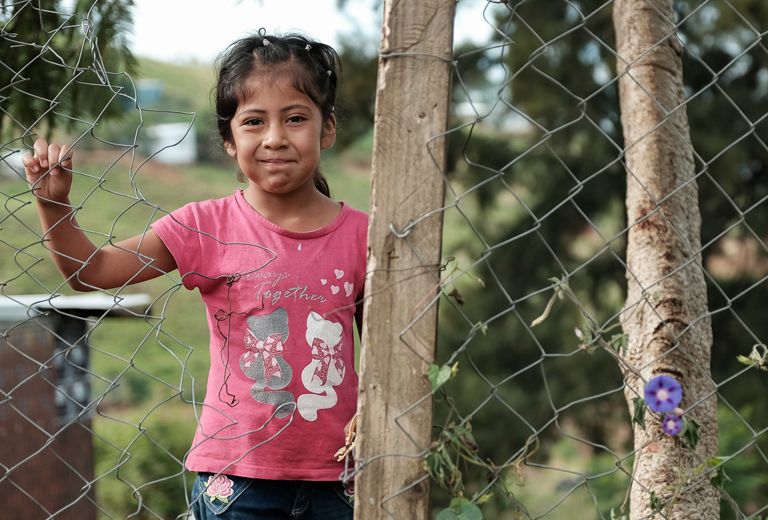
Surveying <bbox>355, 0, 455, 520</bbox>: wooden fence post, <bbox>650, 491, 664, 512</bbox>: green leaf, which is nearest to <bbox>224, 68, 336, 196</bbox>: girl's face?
<bbox>355, 0, 455, 520</bbox>: wooden fence post

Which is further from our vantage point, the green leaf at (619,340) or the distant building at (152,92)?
the distant building at (152,92)

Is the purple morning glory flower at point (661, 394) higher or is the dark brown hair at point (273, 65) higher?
the dark brown hair at point (273, 65)

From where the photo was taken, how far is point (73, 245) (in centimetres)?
171

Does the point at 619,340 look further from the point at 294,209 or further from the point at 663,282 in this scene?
the point at 294,209

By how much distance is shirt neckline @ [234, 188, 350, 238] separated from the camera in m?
1.81

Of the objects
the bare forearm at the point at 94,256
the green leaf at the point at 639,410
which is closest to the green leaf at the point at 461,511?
the green leaf at the point at 639,410

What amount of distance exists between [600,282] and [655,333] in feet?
13.8

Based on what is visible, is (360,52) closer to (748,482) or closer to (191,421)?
(748,482)

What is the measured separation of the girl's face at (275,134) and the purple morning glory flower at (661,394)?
0.78 metres

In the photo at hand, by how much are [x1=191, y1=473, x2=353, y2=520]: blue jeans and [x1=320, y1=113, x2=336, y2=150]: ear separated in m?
0.69

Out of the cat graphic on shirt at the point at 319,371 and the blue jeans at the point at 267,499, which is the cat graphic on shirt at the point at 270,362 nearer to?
the cat graphic on shirt at the point at 319,371

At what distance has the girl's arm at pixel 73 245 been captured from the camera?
1.67 m

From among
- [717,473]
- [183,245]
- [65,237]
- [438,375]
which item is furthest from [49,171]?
[717,473]

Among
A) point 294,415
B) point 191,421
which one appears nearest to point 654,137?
point 294,415
